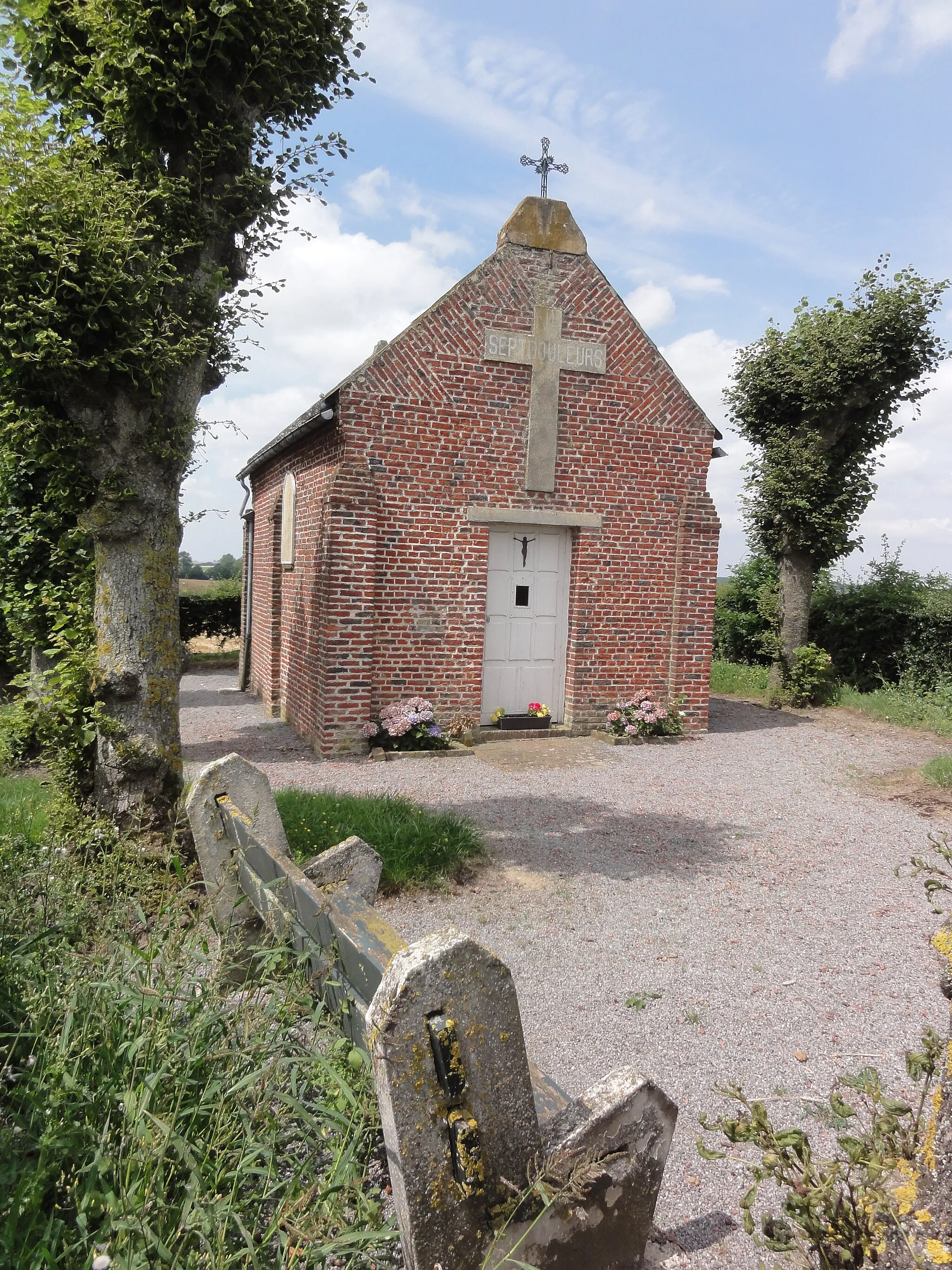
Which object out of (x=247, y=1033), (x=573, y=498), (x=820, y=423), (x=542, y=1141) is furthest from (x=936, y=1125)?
(x=820, y=423)

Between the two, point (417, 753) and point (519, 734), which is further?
point (519, 734)

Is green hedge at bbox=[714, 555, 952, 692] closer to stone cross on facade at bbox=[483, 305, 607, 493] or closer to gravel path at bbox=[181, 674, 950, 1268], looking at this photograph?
gravel path at bbox=[181, 674, 950, 1268]

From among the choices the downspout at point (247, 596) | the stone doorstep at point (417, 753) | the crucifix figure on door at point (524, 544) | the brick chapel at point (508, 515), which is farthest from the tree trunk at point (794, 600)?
the downspout at point (247, 596)

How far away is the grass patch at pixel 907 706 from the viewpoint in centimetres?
1226

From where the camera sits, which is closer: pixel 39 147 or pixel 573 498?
pixel 39 147

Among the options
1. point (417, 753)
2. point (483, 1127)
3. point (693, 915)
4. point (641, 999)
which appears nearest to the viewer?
point (483, 1127)

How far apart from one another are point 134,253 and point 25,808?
3.76 meters

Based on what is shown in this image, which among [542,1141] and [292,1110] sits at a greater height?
[542,1141]

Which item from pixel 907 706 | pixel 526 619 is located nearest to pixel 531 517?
pixel 526 619

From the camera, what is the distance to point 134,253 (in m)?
4.87

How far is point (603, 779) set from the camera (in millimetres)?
8914

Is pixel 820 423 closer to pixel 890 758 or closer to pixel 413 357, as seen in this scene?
pixel 890 758

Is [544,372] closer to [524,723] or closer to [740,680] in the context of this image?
[524,723]

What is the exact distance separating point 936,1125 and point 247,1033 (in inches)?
60.2
